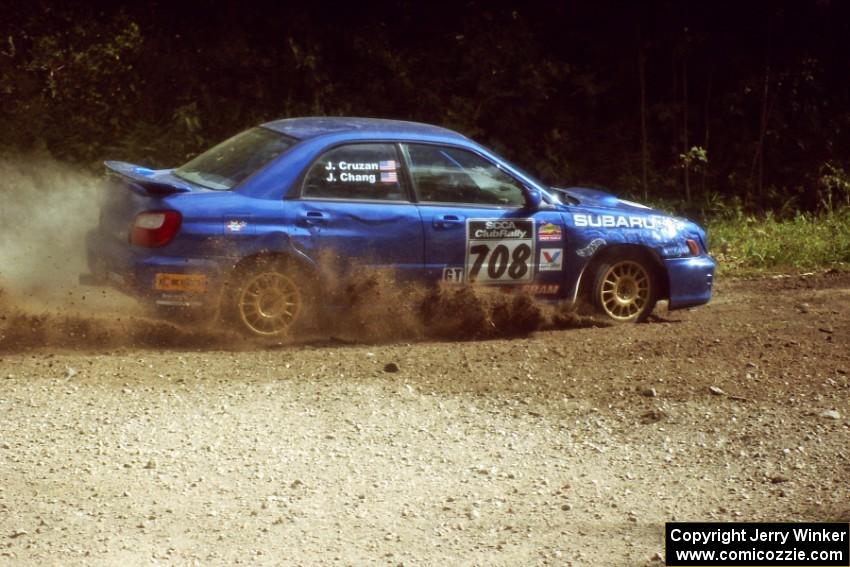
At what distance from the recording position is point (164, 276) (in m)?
8.49

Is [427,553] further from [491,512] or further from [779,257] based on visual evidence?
[779,257]

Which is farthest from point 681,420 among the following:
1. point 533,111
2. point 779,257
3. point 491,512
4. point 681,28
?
point 681,28

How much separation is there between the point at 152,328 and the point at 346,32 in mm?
7208

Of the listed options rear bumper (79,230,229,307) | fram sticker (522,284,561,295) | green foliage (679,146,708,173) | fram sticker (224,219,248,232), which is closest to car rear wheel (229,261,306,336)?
rear bumper (79,230,229,307)

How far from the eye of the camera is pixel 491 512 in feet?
18.9

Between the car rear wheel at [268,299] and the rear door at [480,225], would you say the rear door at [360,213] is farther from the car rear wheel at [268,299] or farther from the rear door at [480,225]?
the car rear wheel at [268,299]

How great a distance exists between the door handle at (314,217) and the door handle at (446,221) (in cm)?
82

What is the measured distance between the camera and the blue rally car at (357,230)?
28.2 feet

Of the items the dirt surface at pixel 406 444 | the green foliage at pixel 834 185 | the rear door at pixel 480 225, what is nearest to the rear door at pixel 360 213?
the rear door at pixel 480 225

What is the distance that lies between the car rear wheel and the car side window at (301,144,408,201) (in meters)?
0.59

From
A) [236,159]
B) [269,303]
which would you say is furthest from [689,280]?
[236,159]

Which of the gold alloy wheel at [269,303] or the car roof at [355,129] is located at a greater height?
the car roof at [355,129]

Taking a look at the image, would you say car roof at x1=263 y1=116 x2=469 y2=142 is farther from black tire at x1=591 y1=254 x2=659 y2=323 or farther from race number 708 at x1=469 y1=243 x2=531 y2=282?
black tire at x1=591 y1=254 x2=659 y2=323

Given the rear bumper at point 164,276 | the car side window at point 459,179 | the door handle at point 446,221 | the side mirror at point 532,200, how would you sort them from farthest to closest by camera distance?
the side mirror at point 532,200 → the car side window at point 459,179 → the door handle at point 446,221 → the rear bumper at point 164,276
